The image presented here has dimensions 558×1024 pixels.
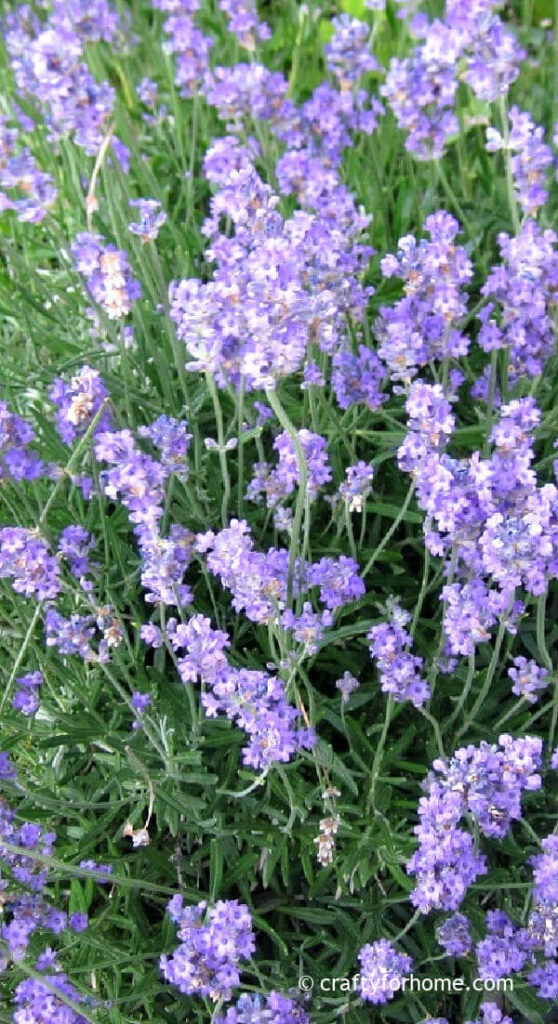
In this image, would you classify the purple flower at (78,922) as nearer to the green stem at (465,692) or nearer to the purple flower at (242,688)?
the purple flower at (242,688)

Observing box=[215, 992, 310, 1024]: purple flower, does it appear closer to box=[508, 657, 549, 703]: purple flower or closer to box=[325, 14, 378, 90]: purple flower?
box=[508, 657, 549, 703]: purple flower

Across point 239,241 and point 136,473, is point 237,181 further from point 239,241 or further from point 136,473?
point 136,473

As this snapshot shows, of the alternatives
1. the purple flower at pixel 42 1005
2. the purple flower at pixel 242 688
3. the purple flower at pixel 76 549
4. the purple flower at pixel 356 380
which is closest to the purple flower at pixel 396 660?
the purple flower at pixel 242 688

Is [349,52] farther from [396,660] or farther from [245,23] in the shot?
[396,660]

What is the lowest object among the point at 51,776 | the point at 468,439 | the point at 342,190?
the point at 51,776

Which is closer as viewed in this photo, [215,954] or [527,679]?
[215,954]

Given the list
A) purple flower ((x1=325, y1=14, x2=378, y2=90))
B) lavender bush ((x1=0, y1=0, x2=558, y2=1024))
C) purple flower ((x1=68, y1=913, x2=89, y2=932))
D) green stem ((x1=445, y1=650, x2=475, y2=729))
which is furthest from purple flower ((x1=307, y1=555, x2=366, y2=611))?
purple flower ((x1=325, y1=14, x2=378, y2=90))

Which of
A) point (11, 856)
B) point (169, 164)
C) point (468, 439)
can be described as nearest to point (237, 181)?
point (468, 439)

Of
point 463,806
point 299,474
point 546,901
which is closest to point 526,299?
point 299,474

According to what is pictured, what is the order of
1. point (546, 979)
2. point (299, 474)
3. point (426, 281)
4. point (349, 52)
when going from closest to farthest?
1. point (299, 474)
2. point (546, 979)
3. point (426, 281)
4. point (349, 52)
